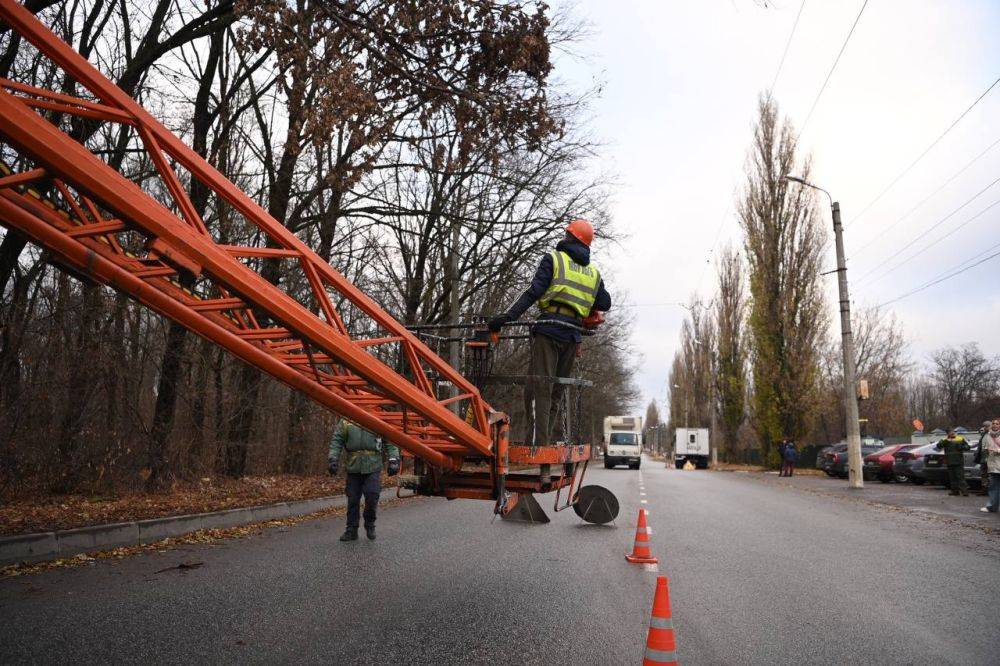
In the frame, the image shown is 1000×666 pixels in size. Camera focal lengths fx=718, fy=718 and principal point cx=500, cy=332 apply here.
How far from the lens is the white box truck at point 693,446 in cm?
4947

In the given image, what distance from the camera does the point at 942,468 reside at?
20.2 meters

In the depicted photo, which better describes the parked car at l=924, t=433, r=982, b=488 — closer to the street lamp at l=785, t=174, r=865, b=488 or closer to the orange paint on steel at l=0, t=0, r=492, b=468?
the street lamp at l=785, t=174, r=865, b=488

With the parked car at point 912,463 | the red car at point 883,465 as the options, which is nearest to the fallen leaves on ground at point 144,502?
the parked car at point 912,463

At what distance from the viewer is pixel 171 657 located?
13.6 feet

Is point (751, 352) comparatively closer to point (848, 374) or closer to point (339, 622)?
point (848, 374)

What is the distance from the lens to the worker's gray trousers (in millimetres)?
6066

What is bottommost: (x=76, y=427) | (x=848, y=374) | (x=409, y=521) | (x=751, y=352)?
(x=409, y=521)

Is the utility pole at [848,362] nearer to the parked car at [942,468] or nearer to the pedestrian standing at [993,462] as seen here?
the parked car at [942,468]

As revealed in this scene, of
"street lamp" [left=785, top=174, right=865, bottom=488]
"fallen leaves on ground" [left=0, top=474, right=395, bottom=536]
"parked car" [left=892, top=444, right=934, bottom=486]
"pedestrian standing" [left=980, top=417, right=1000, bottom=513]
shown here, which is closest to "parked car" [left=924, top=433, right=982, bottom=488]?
"parked car" [left=892, top=444, right=934, bottom=486]

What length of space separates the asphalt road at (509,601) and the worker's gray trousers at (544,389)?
1324 millimetres

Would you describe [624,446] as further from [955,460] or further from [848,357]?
[955,460]

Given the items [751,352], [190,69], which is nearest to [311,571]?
[190,69]

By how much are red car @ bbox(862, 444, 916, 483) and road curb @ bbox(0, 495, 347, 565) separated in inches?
838

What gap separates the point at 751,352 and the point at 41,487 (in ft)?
116
